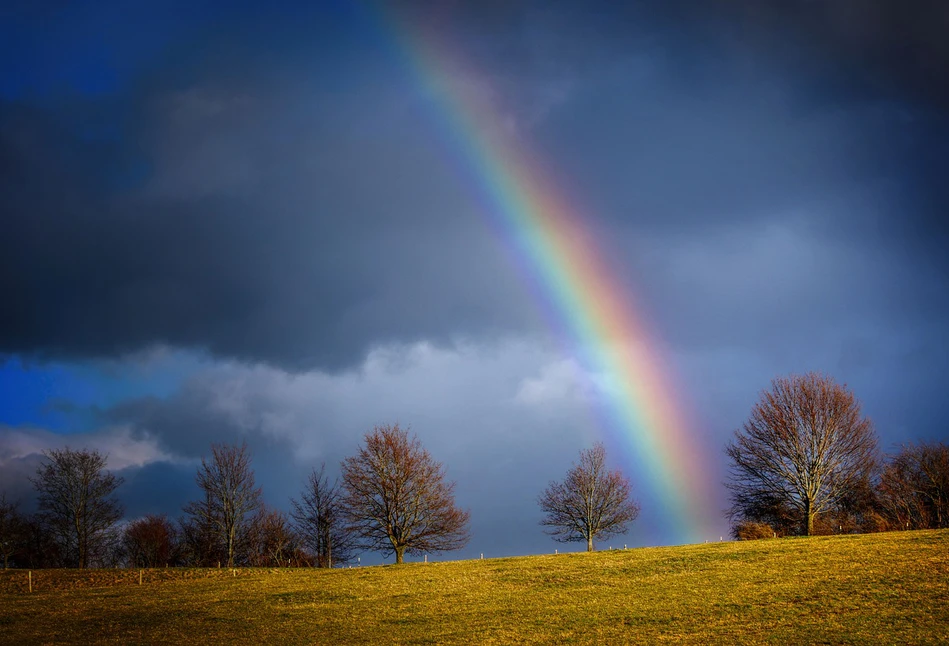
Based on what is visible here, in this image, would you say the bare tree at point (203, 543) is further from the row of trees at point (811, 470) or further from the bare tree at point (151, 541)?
the row of trees at point (811, 470)

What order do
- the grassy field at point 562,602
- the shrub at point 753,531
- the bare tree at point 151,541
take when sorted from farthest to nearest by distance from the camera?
the bare tree at point 151,541, the shrub at point 753,531, the grassy field at point 562,602

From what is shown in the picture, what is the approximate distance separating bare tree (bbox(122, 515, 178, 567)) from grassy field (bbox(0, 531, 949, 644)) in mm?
52919

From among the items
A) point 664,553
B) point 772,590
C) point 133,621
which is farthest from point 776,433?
point 133,621

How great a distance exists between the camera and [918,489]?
77.1m

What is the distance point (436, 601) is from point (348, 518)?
33.1m

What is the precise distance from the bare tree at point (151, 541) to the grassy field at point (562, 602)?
174ft

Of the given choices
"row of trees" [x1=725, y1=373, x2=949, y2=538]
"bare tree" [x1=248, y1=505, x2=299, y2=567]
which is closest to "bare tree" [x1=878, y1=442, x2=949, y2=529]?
"row of trees" [x1=725, y1=373, x2=949, y2=538]

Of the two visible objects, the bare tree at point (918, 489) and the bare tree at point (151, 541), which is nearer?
the bare tree at point (918, 489)

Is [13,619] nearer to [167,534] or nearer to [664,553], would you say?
[664,553]

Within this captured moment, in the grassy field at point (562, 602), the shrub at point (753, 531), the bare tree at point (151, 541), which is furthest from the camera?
the bare tree at point (151, 541)

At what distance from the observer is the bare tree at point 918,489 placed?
7288cm

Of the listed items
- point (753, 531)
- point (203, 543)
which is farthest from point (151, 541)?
point (753, 531)

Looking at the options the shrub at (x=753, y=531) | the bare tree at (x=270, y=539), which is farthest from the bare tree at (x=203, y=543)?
the shrub at (x=753, y=531)

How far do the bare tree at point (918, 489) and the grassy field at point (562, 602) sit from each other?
32.2 metres
